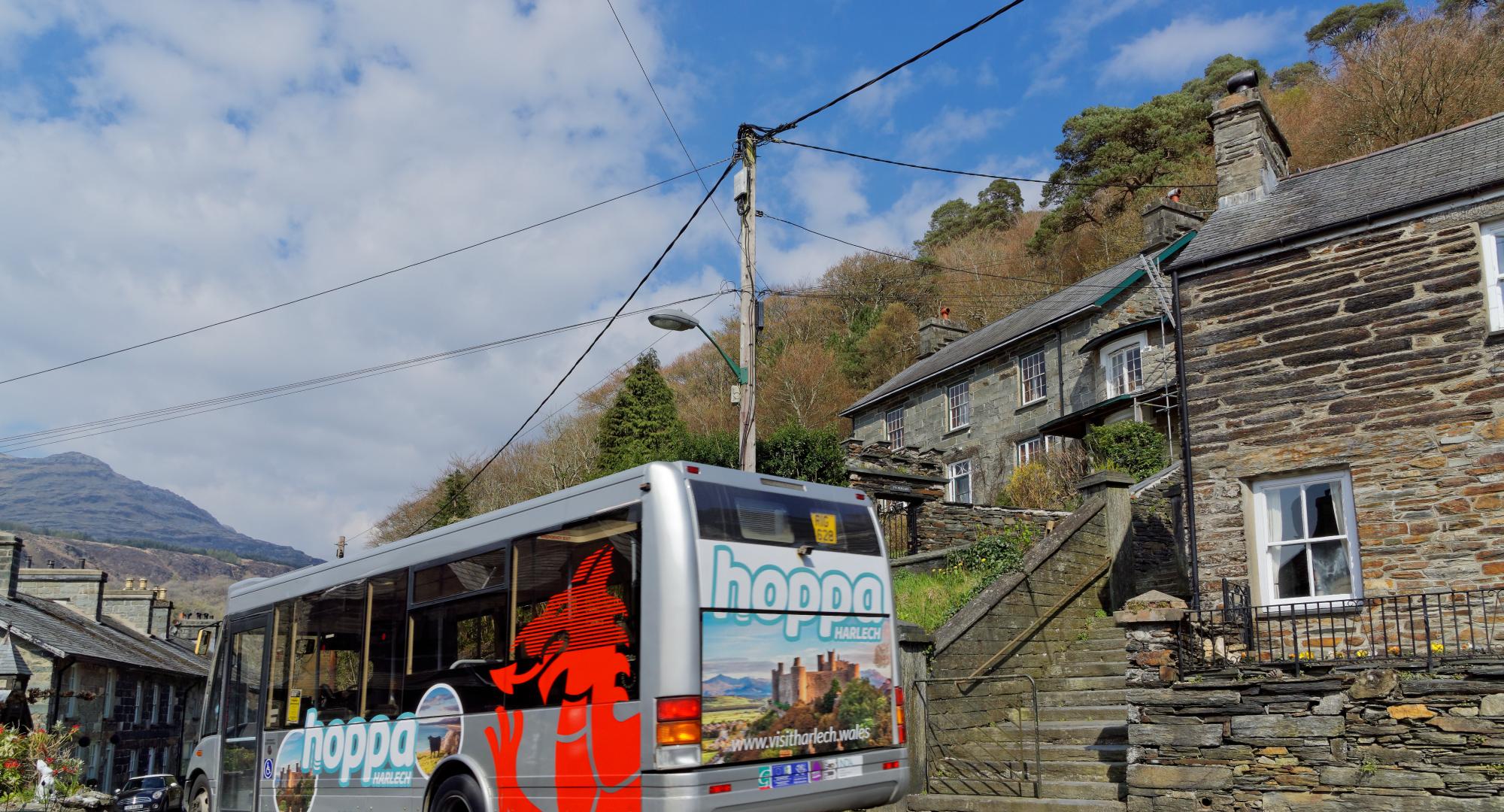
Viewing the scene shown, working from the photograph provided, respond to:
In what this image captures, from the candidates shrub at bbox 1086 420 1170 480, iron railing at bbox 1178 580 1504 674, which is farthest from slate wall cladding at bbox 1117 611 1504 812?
shrub at bbox 1086 420 1170 480

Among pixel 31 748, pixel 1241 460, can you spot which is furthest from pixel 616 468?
pixel 1241 460

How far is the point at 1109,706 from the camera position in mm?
12414

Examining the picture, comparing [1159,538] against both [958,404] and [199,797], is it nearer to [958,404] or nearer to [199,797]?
[199,797]

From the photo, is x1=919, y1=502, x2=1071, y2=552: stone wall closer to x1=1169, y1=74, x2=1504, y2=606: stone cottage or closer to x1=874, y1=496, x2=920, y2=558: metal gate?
x1=874, y1=496, x2=920, y2=558: metal gate

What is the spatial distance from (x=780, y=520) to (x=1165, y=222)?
2592cm

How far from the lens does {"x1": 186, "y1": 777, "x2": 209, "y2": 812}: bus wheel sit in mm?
12250

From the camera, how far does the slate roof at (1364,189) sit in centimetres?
1296

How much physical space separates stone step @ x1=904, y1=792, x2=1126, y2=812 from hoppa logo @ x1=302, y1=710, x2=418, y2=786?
16.9 feet

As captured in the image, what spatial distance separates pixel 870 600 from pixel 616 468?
24925mm

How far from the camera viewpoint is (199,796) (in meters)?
12.5

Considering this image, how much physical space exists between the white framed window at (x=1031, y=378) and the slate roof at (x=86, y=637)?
81.1ft

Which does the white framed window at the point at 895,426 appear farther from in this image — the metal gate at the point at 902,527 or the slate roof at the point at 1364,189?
the slate roof at the point at 1364,189

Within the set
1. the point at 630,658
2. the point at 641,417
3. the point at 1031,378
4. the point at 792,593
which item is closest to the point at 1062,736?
the point at 792,593

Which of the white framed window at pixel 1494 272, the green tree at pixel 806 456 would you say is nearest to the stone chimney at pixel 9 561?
the green tree at pixel 806 456
